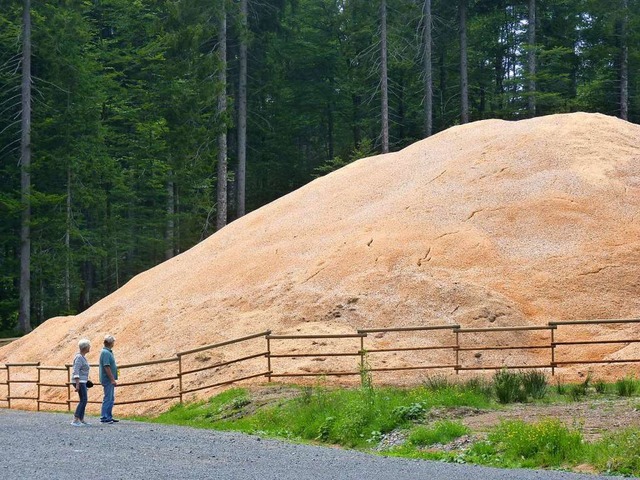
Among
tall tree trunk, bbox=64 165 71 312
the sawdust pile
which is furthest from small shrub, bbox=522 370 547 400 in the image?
tall tree trunk, bbox=64 165 71 312

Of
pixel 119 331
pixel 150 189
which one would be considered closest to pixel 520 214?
pixel 119 331

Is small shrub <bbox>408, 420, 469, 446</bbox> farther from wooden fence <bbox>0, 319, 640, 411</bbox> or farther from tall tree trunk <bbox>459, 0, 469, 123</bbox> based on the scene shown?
tall tree trunk <bbox>459, 0, 469, 123</bbox>

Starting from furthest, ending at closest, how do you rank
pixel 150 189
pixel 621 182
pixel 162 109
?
pixel 150 189, pixel 162 109, pixel 621 182

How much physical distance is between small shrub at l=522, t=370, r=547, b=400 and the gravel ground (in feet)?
14.1

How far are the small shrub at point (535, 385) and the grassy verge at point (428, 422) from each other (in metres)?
0.02

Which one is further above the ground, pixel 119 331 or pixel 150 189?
pixel 150 189

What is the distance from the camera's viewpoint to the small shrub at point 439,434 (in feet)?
44.8

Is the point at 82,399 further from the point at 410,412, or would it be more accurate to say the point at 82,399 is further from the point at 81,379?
the point at 410,412

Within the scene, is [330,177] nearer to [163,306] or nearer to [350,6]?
[163,306]

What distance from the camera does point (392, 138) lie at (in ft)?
202

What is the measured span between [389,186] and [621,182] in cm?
680

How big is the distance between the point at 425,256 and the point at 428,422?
347 inches

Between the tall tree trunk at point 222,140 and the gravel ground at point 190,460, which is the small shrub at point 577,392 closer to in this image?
the gravel ground at point 190,460

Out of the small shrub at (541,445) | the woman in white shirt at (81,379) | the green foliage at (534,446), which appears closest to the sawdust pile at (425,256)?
the woman in white shirt at (81,379)
